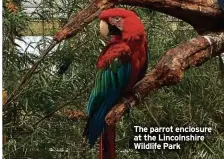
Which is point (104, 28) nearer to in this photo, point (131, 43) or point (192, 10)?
point (131, 43)

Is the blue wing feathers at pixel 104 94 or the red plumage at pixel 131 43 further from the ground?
the red plumage at pixel 131 43

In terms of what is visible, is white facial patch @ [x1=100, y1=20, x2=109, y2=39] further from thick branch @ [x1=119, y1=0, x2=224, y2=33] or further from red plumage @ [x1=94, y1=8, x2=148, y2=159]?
thick branch @ [x1=119, y1=0, x2=224, y2=33]

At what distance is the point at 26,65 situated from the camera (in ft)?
8.77

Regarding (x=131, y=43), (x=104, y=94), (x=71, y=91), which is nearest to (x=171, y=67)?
(x=131, y=43)

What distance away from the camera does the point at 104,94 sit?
2586 mm

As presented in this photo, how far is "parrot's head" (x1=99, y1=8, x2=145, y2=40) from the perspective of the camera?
2539 millimetres

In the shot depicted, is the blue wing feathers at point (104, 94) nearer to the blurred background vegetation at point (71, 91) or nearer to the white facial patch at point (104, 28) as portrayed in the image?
the blurred background vegetation at point (71, 91)

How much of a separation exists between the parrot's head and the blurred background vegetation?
0.05 m

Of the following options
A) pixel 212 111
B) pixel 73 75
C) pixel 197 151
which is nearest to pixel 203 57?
pixel 212 111

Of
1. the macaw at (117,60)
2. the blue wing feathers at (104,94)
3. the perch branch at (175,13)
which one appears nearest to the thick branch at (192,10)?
the perch branch at (175,13)

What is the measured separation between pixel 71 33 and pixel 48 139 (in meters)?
0.50

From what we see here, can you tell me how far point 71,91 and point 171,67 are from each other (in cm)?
48

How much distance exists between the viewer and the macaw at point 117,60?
254 cm

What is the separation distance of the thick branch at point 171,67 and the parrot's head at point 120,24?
0.17 metres
